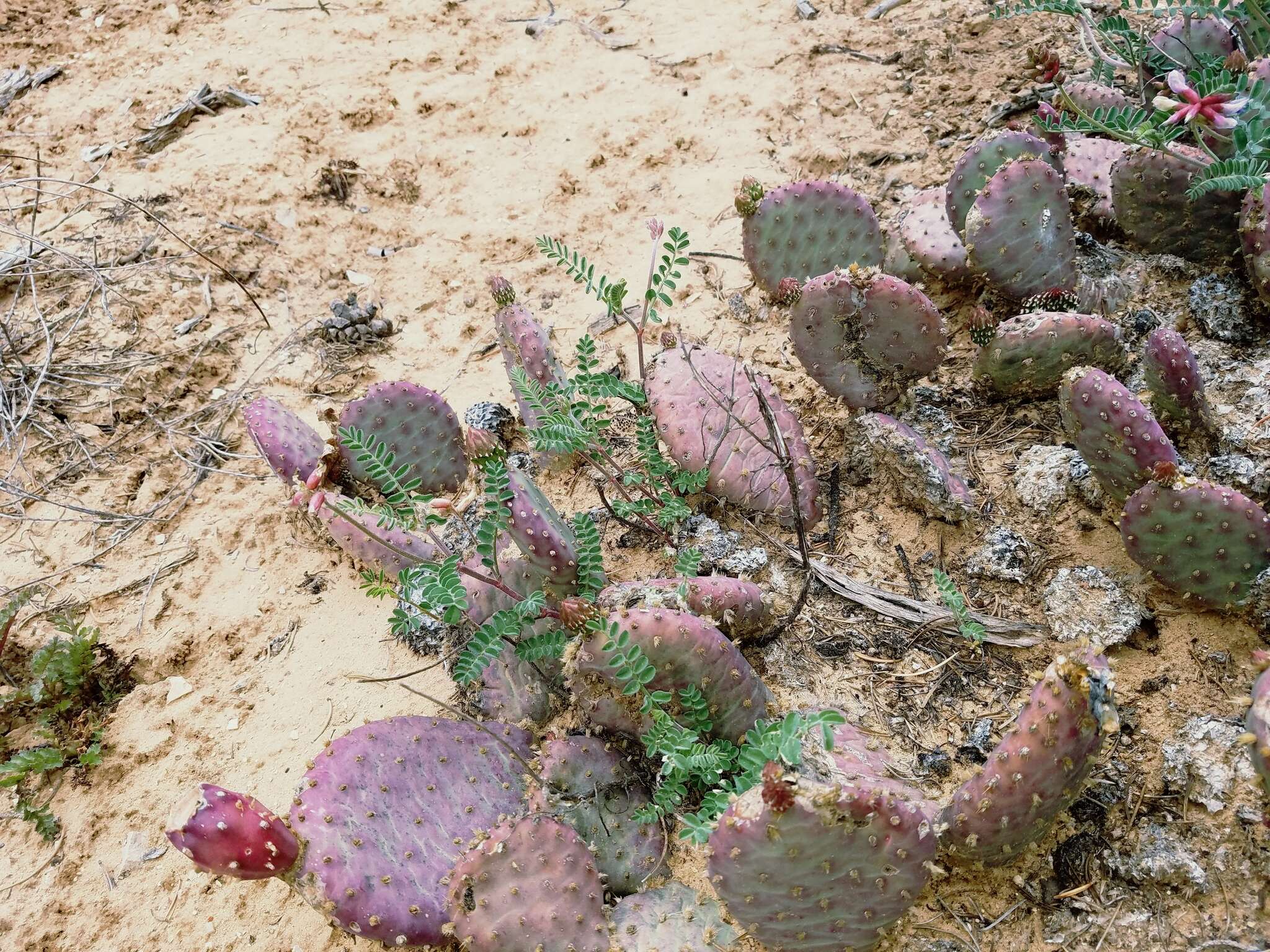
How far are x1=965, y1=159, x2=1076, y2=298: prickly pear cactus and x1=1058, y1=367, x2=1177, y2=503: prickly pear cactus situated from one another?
64cm

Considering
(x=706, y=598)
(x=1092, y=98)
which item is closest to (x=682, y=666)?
(x=706, y=598)

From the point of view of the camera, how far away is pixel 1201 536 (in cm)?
180

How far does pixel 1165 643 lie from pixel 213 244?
393 cm

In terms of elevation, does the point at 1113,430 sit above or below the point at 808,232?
below

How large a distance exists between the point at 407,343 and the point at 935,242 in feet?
6.63

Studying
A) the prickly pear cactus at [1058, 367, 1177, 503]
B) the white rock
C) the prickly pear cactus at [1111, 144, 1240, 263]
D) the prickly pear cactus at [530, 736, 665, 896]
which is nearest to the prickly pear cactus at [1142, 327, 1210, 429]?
the prickly pear cactus at [1058, 367, 1177, 503]

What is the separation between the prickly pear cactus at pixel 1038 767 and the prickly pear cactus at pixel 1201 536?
552 millimetres

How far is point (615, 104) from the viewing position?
4.23 metres

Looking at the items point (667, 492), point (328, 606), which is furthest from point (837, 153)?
point (328, 606)

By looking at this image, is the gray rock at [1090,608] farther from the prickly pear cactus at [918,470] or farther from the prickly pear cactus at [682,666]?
the prickly pear cactus at [682,666]

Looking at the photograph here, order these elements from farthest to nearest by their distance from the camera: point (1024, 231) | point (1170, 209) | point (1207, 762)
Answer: point (1170, 209) < point (1024, 231) < point (1207, 762)

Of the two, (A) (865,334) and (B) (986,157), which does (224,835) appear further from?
(B) (986,157)

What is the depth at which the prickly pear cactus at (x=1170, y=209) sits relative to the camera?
8.14 ft

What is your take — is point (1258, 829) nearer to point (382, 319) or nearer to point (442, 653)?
point (442, 653)
